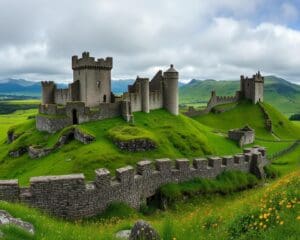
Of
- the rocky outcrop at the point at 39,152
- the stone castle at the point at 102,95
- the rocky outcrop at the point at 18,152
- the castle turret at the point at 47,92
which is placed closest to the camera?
the rocky outcrop at the point at 39,152

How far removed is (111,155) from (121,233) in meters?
18.8

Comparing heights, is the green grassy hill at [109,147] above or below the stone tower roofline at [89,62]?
below

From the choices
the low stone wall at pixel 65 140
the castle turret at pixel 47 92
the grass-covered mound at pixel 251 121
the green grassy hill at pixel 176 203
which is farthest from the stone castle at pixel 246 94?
the low stone wall at pixel 65 140

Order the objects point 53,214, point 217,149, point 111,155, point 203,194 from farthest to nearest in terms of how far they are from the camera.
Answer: point 217,149, point 111,155, point 203,194, point 53,214

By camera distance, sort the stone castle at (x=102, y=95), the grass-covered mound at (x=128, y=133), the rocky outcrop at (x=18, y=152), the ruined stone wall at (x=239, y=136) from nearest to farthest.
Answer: the grass-covered mound at (x=128, y=133) < the rocky outcrop at (x=18, y=152) < the stone castle at (x=102, y=95) < the ruined stone wall at (x=239, y=136)

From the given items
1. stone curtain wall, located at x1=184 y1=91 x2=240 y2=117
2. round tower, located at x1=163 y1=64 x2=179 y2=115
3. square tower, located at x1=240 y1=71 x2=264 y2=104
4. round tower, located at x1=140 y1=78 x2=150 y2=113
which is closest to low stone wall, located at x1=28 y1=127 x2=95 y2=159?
round tower, located at x1=140 y1=78 x2=150 y2=113

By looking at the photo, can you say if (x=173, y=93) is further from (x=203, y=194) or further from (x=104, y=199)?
(x=104, y=199)

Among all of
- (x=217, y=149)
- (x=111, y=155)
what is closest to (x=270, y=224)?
(x=111, y=155)

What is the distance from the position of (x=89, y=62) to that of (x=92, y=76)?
5.54 ft

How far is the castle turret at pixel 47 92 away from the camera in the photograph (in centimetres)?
5509

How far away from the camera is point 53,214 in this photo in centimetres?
1962

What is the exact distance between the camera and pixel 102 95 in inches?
1956

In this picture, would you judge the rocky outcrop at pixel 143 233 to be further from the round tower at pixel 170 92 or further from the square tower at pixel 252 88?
the square tower at pixel 252 88

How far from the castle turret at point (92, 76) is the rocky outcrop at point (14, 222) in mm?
37230
